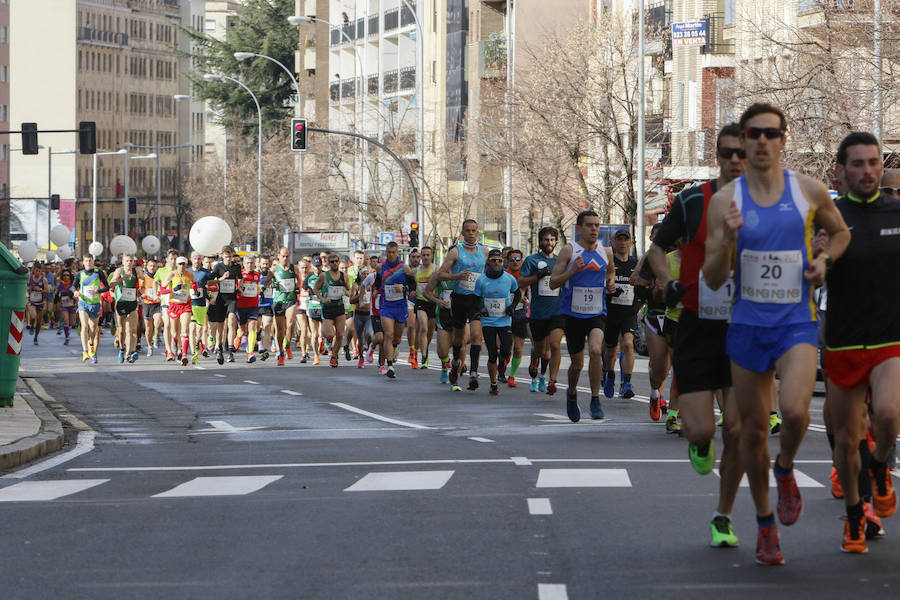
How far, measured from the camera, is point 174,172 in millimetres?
165875

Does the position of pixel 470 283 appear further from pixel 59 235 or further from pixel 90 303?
pixel 59 235

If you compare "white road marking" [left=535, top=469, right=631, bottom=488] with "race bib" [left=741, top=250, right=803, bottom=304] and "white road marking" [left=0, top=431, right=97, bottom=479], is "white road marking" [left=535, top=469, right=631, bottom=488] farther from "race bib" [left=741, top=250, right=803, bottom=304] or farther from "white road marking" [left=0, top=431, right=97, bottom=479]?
"race bib" [left=741, top=250, right=803, bottom=304]

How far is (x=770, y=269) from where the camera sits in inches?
328

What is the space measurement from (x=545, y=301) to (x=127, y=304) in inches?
490

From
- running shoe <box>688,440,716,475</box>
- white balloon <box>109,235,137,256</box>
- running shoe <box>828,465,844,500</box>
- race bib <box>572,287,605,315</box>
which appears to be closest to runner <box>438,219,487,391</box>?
race bib <box>572,287,605,315</box>

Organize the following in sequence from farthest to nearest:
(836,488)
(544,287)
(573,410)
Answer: (544,287), (573,410), (836,488)

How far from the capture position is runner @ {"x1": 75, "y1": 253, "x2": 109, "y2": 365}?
33562mm

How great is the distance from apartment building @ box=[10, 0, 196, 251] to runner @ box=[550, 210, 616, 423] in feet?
405

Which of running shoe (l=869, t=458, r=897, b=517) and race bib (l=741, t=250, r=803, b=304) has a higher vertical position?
race bib (l=741, t=250, r=803, b=304)

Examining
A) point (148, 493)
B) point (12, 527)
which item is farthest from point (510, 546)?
point (148, 493)

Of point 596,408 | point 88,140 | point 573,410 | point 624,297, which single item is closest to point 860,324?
point 573,410

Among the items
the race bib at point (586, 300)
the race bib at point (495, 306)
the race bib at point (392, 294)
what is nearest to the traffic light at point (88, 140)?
the race bib at point (392, 294)

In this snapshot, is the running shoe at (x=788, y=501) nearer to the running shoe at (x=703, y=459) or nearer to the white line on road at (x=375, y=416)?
the running shoe at (x=703, y=459)

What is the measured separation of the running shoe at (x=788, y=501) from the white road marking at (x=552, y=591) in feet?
3.41
